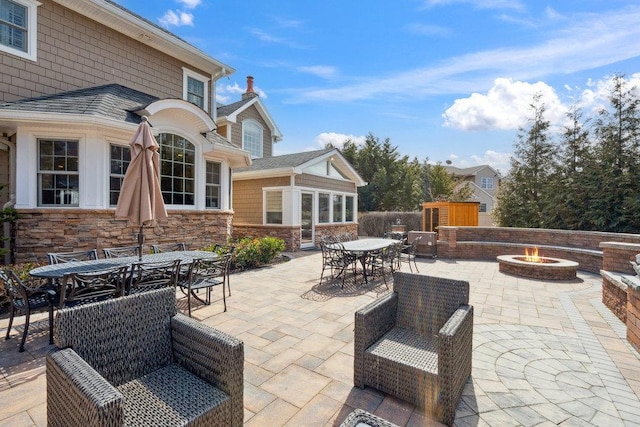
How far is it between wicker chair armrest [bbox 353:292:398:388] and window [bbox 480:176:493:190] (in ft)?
126

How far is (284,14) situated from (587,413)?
10.2m

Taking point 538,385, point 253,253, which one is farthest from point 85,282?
point 538,385

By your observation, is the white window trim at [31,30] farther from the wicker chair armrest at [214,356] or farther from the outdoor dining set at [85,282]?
the wicker chair armrest at [214,356]

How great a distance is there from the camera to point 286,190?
1215 cm

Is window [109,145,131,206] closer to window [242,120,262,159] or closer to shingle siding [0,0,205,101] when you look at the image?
shingle siding [0,0,205,101]

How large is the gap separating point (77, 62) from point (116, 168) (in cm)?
345

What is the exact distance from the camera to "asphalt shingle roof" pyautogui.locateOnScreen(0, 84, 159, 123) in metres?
6.27

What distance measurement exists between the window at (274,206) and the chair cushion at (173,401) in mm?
10336

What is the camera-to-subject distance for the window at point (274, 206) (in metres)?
12.4

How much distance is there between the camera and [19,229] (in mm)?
6262

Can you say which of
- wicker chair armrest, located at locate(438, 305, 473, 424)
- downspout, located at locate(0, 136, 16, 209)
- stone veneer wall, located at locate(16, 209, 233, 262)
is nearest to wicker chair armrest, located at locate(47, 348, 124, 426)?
wicker chair armrest, located at locate(438, 305, 473, 424)

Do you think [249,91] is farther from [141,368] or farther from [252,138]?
[141,368]

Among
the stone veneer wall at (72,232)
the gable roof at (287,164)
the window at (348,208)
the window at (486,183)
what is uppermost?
the window at (486,183)

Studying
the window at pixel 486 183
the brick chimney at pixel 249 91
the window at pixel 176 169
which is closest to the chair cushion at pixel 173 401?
the window at pixel 176 169
